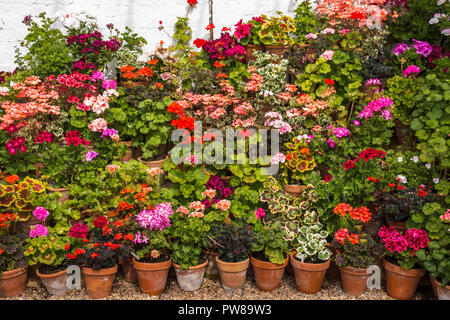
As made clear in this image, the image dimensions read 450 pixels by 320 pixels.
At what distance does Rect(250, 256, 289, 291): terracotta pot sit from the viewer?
3688 mm

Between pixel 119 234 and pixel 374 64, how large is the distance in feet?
11.0

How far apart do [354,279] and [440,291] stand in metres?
0.66

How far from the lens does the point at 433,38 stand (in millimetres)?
4945

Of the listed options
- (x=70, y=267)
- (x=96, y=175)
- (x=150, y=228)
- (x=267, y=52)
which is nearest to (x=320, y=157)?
(x=267, y=52)

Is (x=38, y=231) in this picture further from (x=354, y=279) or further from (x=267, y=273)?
(x=354, y=279)

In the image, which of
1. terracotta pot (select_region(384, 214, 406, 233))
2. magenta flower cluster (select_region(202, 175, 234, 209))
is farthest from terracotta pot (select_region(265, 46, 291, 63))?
terracotta pot (select_region(384, 214, 406, 233))

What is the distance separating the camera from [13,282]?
3619mm

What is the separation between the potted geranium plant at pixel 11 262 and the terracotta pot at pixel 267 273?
1.94 m

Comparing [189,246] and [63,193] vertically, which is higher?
[63,193]

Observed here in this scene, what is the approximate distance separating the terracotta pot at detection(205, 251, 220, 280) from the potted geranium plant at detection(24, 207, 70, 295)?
1.21 m

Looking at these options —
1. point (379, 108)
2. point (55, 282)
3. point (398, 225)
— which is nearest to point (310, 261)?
point (398, 225)

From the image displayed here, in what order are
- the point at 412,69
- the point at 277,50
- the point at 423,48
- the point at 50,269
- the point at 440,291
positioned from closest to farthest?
the point at 440,291 < the point at 50,269 < the point at 412,69 < the point at 423,48 < the point at 277,50

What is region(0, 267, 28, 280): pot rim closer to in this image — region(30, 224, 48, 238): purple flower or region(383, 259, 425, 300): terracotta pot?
region(30, 224, 48, 238): purple flower

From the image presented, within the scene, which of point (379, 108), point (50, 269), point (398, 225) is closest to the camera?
point (50, 269)
